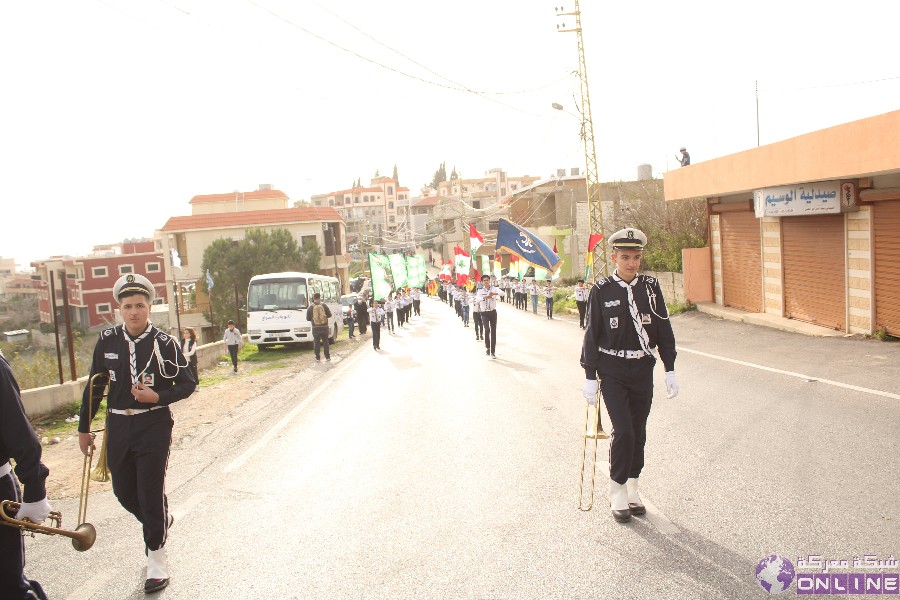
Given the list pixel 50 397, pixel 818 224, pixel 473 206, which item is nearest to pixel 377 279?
pixel 818 224

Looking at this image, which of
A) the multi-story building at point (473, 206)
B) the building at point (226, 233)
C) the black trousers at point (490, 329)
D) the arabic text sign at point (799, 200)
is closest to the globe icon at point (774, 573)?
the black trousers at point (490, 329)

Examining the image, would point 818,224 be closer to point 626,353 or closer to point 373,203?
point 626,353

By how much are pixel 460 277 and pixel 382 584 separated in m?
29.2

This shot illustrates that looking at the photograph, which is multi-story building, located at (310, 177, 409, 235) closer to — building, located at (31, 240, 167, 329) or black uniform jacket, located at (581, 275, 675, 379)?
building, located at (31, 240, 167, 329)

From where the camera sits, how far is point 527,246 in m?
23.7

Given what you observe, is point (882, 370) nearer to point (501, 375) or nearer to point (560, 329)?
point (501, 375)

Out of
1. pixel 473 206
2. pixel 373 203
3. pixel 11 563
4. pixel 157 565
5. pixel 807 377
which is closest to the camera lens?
pixel 11 563

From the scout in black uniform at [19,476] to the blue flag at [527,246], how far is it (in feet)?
64.4

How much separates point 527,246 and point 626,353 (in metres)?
18.4

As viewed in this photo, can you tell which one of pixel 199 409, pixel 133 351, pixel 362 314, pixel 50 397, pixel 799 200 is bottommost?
pixel 362 314

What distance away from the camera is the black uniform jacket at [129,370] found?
4.86 m

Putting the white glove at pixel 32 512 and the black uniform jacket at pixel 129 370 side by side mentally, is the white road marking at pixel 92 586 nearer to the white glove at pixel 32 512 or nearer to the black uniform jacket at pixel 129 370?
the black uniform jacket at pixel 129 370

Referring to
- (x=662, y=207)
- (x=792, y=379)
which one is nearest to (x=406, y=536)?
(x=792, y=379)

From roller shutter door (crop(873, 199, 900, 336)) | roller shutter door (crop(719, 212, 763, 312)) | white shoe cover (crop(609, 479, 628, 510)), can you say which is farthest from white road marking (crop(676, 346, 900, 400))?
roller shutter door (crop(719, 212, 763, 312))
